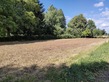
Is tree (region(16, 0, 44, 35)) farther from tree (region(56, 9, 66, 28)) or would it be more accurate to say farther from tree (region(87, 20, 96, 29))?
tree (region(87, 20, 96, 29))

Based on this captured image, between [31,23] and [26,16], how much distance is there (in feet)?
8.85

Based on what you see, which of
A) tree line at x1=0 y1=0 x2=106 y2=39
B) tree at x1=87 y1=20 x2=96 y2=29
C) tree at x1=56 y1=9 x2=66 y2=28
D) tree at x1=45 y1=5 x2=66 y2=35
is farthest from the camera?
tree at x1=87 y1=20 x2=96 y2=29

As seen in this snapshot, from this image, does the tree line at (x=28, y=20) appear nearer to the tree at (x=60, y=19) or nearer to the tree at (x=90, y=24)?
the tree at (x=60, y=19)

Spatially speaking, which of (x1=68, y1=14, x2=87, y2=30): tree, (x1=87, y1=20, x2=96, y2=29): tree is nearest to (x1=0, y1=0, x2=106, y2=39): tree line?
(x1=68, y1=14, x2=87, y2=30): tree

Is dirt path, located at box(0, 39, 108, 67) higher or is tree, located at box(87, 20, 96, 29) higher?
tree, located at box(87, 20, 96, 29)

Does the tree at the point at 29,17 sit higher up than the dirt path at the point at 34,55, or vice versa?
the tree at the point at 29,17

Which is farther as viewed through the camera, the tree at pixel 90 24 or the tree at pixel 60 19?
the tree at pixel 90 24

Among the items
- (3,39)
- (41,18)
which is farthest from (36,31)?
(3,39)

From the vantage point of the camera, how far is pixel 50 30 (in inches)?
2151

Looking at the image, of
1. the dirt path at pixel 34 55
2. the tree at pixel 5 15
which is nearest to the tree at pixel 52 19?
the tree at pixel 5 15

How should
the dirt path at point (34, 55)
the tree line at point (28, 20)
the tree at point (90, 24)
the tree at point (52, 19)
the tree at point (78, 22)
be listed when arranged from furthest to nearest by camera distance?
the tree at point (90, 24), the tree at point (78, 22), the tree at point (52, 19), the tree line at point (28, 20), the dirt path at point (34, 55)

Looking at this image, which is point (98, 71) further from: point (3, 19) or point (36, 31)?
point (36, 31)

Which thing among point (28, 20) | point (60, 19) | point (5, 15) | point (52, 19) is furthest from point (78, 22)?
point (5, 15)

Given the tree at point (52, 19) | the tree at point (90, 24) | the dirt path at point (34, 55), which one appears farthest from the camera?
the tree at point (90, 24)
